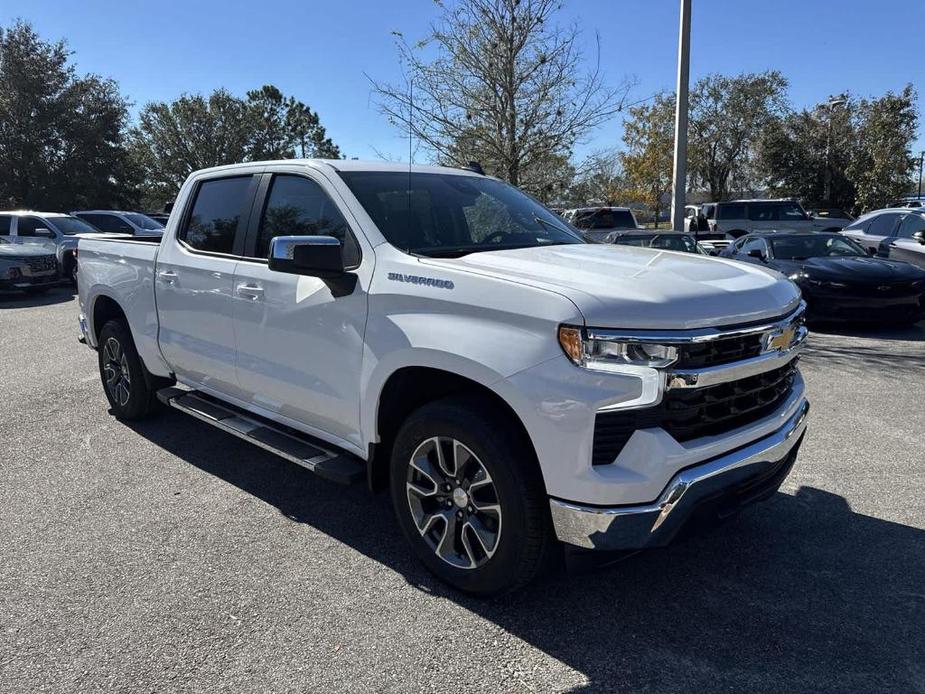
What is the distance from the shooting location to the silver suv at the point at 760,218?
64.2 ft

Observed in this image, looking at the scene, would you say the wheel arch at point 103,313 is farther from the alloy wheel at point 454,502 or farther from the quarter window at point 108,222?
the quarter window at point 108,222

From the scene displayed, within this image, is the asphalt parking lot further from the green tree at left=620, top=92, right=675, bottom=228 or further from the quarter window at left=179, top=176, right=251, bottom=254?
the green tree at left=620, top=92, right=675, bottom=228

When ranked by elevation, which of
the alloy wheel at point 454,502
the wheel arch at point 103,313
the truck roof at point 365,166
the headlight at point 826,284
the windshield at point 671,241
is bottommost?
the alloy wheel at point 454,502

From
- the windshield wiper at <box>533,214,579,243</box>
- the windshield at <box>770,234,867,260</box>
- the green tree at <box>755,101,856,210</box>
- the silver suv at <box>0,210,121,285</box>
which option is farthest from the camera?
the green tree at <box>755,101,856,210</box>

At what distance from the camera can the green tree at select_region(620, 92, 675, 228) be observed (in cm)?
3344

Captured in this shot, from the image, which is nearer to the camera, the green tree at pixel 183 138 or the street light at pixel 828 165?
the street light at pixel 828 165

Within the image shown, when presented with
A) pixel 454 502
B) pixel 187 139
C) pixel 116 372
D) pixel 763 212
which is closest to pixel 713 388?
pixel 454 502

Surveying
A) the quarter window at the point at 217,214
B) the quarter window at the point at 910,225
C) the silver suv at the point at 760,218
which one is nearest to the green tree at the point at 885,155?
the silver suv at the point at 760,218

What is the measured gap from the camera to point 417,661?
2680 millimetres

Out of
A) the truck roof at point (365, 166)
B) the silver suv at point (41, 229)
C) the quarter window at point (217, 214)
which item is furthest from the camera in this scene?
the silver suv at point (41, 229)

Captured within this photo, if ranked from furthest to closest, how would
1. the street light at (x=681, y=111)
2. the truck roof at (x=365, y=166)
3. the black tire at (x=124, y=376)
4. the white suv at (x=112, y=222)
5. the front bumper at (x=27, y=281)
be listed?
1. the white suv at (x=112, y=222)
2. the front bumper at (x=27, y=281)
3. the street light at (x=681, y=111)
4. the black tire at (x=124, y=376)
5. the truck roof at (x=365, y=166)

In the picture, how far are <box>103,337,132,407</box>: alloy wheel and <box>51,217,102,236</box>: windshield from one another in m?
13.1

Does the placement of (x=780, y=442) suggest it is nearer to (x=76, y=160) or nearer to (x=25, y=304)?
(x=25, y=304)

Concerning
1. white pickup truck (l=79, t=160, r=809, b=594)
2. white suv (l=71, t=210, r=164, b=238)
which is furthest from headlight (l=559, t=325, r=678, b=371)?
white suv (l=71, t=210, r=164, b=238)
